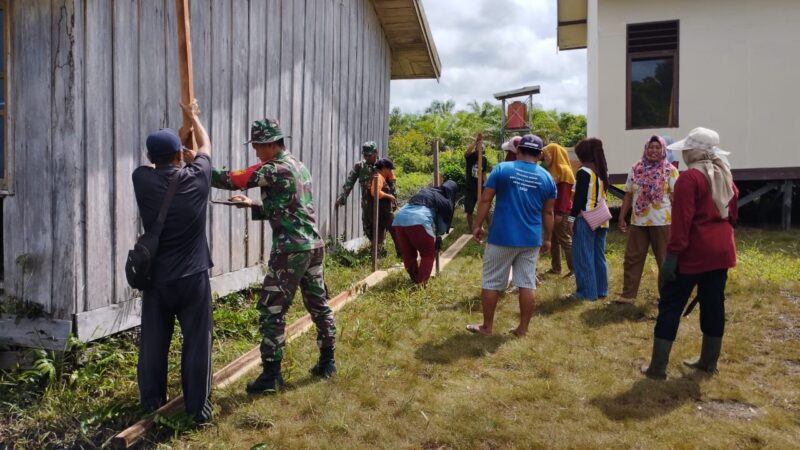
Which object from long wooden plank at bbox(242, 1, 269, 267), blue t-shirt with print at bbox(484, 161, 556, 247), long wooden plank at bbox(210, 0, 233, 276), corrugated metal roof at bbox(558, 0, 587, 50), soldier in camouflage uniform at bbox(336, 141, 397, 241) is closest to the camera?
blue t-shirt with print at bbox(484, 161, 556, 247)

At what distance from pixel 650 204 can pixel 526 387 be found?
275cm

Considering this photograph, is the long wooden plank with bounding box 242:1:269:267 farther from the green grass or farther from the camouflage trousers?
the camouflage trousers

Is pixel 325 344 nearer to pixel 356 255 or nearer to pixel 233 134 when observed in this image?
pixel 233 134

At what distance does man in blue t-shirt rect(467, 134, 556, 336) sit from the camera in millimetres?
5156

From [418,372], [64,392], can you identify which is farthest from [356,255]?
[64,392]

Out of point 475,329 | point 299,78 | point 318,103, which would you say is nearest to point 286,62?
point 299,78

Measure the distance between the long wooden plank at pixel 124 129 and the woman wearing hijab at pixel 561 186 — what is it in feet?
14.7

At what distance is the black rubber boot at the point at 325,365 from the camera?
4.50m

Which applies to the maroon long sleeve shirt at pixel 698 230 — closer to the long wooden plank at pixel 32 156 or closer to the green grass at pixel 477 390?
the green grass at pixel 477 390

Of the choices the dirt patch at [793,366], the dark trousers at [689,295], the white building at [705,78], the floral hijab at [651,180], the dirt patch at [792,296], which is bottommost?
the dirt patch at [793,366]

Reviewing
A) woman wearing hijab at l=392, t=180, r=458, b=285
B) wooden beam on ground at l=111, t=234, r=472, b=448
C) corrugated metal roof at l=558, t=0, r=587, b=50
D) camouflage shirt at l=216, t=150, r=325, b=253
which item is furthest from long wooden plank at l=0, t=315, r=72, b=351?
corrugated metal roof at l=558, t=0, r=587, b=50

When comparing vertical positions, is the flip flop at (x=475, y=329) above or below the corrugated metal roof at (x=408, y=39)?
below

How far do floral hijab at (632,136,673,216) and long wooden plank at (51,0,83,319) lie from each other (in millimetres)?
5066

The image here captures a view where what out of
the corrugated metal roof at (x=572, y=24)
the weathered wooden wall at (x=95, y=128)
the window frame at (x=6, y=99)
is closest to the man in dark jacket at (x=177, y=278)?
the weathered wooden wall at (x=95, y=128)
